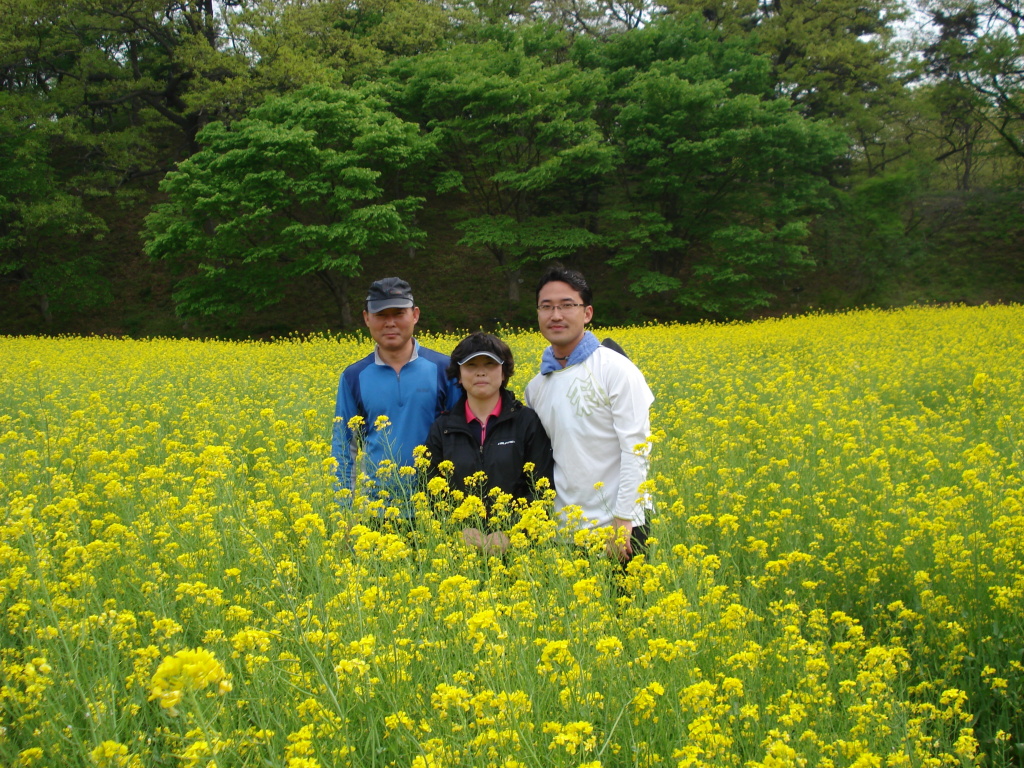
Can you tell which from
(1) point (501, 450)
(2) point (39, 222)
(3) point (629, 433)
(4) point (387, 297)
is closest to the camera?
(3) point (629, 433)

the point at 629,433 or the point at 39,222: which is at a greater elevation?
the point at 39,222

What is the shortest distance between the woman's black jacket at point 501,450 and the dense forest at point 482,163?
18891 mm

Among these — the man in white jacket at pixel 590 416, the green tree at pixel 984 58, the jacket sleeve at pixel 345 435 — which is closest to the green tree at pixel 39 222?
the jacket sleeve at pixel 345 435

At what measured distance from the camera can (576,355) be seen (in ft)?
11.1

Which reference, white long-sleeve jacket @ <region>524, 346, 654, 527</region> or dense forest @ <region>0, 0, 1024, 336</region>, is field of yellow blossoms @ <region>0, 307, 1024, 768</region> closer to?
white long-sleeve jacket @ <region>524, 346, 654, 527</region>

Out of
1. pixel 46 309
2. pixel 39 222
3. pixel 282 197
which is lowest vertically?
pixel 46 309

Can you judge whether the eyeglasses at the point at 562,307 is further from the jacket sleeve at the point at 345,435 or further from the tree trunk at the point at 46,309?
the tree trunk at the point at 46,309

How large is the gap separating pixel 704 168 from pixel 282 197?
48.4 feet

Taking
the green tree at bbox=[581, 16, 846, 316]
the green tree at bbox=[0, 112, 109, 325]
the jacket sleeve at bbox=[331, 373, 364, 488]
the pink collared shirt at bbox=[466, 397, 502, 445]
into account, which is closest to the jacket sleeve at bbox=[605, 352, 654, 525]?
the pink collared shirt at bbox=[466, 397, 502, 445]

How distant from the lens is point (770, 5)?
3341 cm

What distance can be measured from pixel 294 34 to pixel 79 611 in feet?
91.5

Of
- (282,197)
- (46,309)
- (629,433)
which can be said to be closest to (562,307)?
(629,433)

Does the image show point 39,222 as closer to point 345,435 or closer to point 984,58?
point 345,435

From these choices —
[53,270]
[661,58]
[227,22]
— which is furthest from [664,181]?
[53,270]
